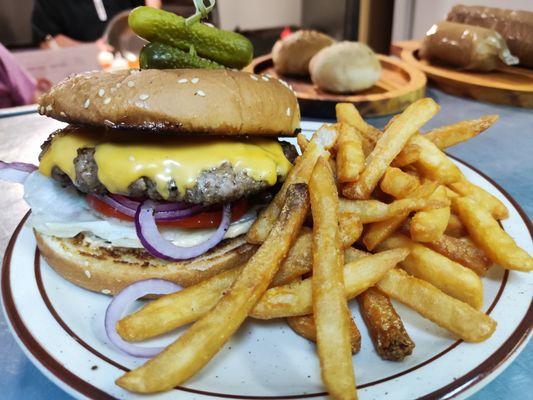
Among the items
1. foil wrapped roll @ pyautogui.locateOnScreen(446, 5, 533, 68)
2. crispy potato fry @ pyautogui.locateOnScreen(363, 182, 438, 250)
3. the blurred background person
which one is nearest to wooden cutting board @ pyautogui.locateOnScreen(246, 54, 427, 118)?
foil wrapped roll @ pyautogui.locateOnScreen(446, 5, 533, 68)

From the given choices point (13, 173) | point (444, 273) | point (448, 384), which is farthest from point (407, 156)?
point (13, 173)

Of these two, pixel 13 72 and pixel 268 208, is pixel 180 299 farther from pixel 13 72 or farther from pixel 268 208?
pixel 13 72

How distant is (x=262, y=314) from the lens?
136cm

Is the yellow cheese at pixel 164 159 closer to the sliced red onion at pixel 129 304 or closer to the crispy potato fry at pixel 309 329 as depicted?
the sliced red onion at pixel 129 304

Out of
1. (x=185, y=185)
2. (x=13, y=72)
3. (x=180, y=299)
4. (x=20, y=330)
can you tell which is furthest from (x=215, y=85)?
(x=13, y=72)

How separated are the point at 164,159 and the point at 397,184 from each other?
76 centimetres

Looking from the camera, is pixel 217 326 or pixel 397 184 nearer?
pixel 217 326

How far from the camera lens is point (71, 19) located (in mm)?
7449

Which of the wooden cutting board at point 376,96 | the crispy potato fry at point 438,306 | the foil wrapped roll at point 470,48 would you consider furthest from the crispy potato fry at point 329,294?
the foil wrapped roll at point 470,48

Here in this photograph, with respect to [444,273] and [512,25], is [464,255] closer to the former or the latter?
[444,273]

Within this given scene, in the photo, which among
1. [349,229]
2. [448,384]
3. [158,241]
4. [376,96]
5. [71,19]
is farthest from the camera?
[71,19]

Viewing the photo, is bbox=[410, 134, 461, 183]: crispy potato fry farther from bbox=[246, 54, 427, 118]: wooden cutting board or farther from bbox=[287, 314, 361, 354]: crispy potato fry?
bbox=[246, 54, 427, 118]: wooden cutting board

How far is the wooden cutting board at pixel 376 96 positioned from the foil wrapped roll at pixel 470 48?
39cm

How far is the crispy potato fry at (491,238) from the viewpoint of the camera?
58.5 inches
